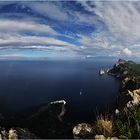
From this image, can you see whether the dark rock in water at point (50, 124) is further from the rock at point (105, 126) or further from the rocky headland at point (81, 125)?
the rock at point (105, 126)

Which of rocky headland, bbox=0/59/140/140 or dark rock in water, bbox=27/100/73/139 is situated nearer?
rocky headland, bbox=0/59/140/140

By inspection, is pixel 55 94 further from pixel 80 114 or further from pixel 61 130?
pixel 61 130

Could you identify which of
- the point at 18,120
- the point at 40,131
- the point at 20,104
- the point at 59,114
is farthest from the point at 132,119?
the point at 20,104

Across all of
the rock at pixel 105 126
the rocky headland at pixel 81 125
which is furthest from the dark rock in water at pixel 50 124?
the rock at pixel 105 126

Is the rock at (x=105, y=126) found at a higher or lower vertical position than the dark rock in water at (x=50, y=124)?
higher

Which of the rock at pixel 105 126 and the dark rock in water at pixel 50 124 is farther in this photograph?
the dark rock in water at pixel 50 124

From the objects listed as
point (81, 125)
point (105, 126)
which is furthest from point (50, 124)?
point (105, 126)

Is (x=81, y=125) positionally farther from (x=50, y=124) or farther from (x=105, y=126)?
(x=50, y=124)

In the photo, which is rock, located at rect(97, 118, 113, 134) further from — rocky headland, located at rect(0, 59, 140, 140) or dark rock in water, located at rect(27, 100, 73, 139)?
dark rock in water, located at rect(27, 100, 73, 139)

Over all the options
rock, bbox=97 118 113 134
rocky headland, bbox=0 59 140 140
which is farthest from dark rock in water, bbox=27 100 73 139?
rock, bbox=97 118 113 134
